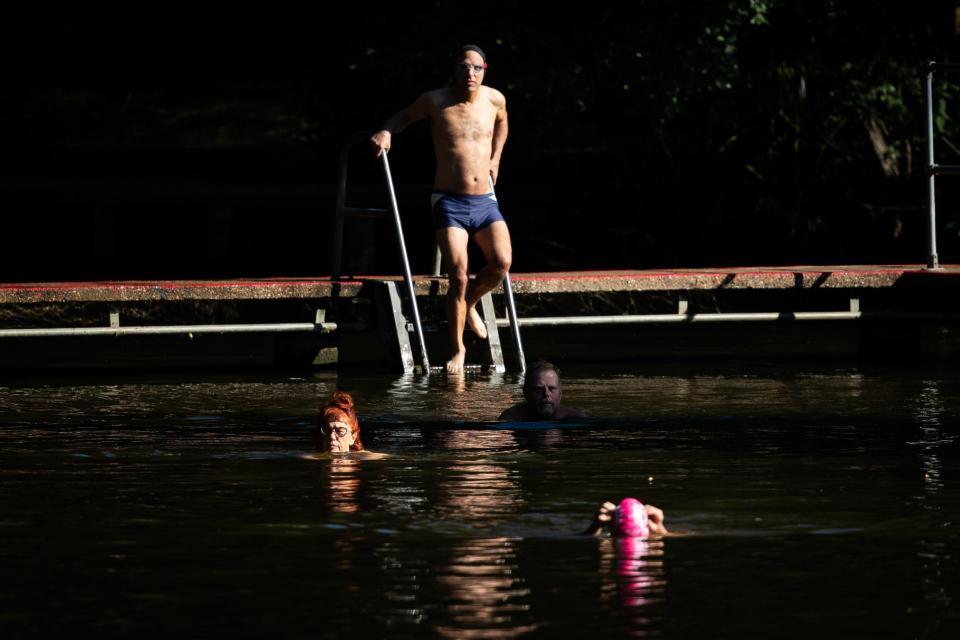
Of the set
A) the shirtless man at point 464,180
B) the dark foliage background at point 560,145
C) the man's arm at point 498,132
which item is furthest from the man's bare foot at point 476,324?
the dark foliage background at point 560,145

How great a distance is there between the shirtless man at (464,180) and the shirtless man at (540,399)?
303cm


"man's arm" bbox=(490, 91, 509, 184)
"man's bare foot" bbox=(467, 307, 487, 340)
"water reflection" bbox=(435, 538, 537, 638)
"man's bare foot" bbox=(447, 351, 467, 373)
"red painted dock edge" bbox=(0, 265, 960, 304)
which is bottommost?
"water reflection" bbox=(435, 538, 537, 638)

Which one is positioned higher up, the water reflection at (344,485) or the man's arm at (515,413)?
the man's arm at (515,413)

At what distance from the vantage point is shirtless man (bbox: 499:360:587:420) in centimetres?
1252

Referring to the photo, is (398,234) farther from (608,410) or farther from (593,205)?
(593,205)

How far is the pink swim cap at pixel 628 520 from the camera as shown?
8.48 meters

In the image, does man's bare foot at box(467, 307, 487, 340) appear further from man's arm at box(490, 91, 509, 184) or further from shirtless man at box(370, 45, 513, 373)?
man's arm at box(490, 91, 509, 184)

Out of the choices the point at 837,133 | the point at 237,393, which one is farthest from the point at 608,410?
the point at 837,133

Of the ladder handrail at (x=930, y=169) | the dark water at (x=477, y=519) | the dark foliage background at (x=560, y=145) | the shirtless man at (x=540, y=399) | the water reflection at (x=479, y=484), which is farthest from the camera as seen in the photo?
the dark foliage background at (x=560, y=145)

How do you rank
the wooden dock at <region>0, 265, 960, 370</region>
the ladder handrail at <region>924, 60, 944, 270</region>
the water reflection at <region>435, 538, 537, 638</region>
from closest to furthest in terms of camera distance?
1. the water reflection at <region>435, 538, 537, 638</region>
2. the wooden dock at <region>0, 265, 960, 370</region>
3. the ladder handrail at <region>924, 60, 944, 270</region>

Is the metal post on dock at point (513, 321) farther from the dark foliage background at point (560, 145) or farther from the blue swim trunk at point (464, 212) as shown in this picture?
the dark foliage background at point (560, 145)

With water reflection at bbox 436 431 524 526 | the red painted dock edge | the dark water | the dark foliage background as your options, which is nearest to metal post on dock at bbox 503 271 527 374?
the red painted dock edge

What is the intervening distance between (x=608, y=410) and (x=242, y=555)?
5.46 meters

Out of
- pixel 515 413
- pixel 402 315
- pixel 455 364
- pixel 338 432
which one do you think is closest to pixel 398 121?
pixel 402 315
